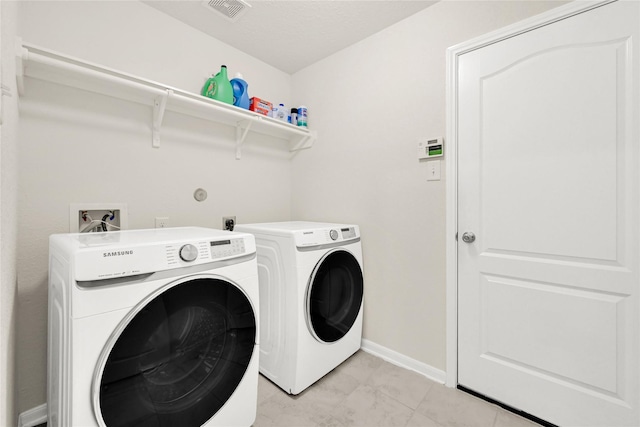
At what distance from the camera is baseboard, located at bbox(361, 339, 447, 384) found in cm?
167

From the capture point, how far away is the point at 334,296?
173 cm

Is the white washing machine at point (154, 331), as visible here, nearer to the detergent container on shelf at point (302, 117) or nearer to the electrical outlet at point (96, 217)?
the electrical outlet at point (96, 217)

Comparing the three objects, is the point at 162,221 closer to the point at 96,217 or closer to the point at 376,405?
the point at 96,217

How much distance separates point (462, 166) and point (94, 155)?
6.90 feet

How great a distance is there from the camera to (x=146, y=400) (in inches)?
36.1

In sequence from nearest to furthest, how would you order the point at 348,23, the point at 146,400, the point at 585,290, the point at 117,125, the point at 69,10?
the point at 146,400 < the point at 585,290 < the point at 69,10 < the point at 117,125 < the point at 348,23

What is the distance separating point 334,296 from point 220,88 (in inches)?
62.5

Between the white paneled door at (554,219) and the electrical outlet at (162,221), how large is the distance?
184 centimetres

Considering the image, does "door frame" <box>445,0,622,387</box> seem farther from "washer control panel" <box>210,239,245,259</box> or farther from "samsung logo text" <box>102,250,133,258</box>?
"samsung logo text" <box>102,250,133,258</box>

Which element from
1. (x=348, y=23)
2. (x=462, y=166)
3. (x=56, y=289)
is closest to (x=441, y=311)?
(x=462, y=166)

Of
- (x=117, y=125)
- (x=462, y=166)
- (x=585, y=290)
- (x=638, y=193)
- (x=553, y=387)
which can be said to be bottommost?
(x=553, y=387)

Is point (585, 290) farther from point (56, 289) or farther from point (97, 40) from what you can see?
point (97, 40)

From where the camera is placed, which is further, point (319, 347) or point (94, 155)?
point (319, 347)

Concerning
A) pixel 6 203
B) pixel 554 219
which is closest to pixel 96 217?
pixel 6 203
